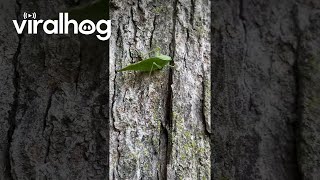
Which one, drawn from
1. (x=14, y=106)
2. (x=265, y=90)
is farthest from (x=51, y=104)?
(x=265, y=90)

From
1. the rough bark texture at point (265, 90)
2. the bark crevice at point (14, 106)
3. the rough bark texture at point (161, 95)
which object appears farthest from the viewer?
the rough bark texture at point (265, 90)

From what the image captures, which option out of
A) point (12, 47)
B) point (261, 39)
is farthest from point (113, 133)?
point (261, 39)

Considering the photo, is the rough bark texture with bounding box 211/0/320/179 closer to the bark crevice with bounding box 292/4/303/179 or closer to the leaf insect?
the bark crevice with bounding box 292/4/303/179

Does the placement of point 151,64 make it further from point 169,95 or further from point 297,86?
point 297,86

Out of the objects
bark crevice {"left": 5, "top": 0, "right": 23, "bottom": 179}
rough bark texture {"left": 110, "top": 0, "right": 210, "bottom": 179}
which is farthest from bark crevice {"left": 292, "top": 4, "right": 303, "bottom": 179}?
bark crevice {"left": 5, "top": 0, "right": 23, "bottom": 179}

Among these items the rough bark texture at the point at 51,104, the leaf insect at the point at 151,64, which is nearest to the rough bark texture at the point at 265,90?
the rough bark texture at the point at 51,104

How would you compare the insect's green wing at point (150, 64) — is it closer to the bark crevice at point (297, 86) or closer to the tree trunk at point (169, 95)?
the tree trunk at point (169, 95)

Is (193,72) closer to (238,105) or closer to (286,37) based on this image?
(238,105)
